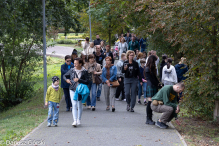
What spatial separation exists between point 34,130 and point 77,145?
1.84 meters

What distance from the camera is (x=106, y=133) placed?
7945 mm

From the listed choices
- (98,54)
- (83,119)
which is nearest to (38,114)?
(83,119)

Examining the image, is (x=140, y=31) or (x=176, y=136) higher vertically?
(x=140, y=31)

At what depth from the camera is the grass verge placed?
7543mm

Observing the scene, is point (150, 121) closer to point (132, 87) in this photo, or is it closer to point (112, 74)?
point (132, 87)

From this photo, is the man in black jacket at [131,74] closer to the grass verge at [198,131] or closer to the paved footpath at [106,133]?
the paved footpath at [106,133]

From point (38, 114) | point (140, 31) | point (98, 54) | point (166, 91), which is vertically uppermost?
point (140, 31)

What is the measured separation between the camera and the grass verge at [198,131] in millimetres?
7543

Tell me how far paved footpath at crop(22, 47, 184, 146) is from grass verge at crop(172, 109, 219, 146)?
33cm

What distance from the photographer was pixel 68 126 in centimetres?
873

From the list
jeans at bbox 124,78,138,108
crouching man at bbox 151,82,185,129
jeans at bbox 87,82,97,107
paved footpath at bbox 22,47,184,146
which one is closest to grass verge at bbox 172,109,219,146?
paved footpath at bbox 22,47,184,146

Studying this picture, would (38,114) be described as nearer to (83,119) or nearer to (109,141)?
(83,119)

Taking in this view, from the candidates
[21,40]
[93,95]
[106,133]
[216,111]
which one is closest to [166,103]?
[106,133]

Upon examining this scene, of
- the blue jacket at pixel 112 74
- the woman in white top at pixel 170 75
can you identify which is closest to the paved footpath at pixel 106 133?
the blue jacket at pixel 112 74
